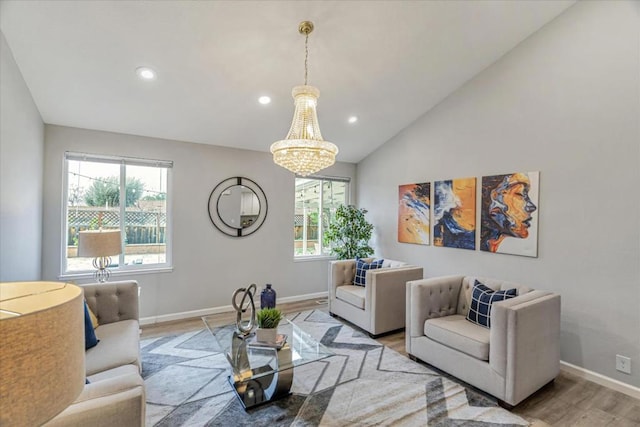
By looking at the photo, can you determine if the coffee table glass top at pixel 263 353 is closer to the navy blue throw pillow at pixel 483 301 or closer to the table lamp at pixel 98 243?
the table lamp at pixel 98 243

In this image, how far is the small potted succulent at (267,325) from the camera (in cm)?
247

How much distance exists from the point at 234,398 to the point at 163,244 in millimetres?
2568

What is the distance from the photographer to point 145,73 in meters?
3.00

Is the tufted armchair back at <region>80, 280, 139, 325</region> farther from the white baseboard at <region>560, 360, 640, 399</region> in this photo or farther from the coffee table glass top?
the white baseboard at <region>560, 360, 640, 399</region>

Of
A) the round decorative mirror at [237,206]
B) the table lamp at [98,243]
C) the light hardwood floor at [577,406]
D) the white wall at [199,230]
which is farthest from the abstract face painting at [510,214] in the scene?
the table lamp at [98,243]

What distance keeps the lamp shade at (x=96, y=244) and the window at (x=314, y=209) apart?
2.76 meters

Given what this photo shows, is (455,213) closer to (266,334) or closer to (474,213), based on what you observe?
(474,213)

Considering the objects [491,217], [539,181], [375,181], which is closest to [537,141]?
[539,181]

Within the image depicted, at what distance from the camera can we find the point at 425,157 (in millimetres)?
4551

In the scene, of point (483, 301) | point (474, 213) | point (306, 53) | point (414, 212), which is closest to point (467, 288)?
point (483, 301)

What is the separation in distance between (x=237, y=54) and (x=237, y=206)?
89.2 inches

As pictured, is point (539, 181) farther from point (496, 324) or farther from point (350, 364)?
point (350, 364)

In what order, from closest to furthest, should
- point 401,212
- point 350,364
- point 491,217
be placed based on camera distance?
point 350,364 → point 491,217 → point 401,212

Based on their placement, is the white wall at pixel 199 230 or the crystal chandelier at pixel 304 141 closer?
the crystal chandelier at pixel 304 141
